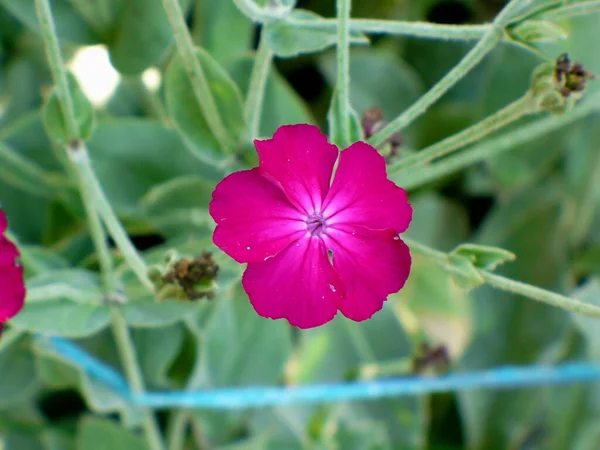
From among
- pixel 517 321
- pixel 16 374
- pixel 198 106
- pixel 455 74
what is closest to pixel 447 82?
pixel 455 74

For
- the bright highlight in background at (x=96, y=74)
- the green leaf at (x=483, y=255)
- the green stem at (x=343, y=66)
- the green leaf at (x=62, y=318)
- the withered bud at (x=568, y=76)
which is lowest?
the green leaf at (x=62, y=318)

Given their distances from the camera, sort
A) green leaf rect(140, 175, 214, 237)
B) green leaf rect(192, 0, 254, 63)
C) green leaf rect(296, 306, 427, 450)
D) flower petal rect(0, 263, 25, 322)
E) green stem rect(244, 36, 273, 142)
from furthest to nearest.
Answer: green leaf rect(296, 306, 427, 450)
green leaf rect(192, 0, 254, 63)
green leaf rect(140, 175, 214, 237)
green stem rect(244, 36, 273, 142)
flower petal rect(0, 263, 25, 322)

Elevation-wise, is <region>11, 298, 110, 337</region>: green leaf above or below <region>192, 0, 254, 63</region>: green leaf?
below

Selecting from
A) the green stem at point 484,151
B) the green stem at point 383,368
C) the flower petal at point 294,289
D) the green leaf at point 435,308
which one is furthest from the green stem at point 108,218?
the green leaf at point 435,308

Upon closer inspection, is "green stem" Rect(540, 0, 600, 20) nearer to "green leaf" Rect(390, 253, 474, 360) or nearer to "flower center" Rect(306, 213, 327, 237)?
"flower center" Rect(306, 213, 327, 237)

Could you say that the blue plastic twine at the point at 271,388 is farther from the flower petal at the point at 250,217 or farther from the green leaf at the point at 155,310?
the flower petal at the point at 250,217

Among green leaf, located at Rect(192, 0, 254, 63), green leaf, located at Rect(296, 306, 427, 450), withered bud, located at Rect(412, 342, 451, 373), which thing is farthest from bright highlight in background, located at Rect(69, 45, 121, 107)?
withered bud, located at Rect(412, 342, 451, 373)

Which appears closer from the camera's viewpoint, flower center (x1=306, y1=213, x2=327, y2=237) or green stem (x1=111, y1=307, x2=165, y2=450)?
flower center (x1=306, y1=213, x2=327, y2=237)

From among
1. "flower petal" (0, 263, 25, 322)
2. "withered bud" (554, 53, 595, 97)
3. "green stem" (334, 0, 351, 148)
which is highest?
"withered bud" (554, 53, 595, 97)
